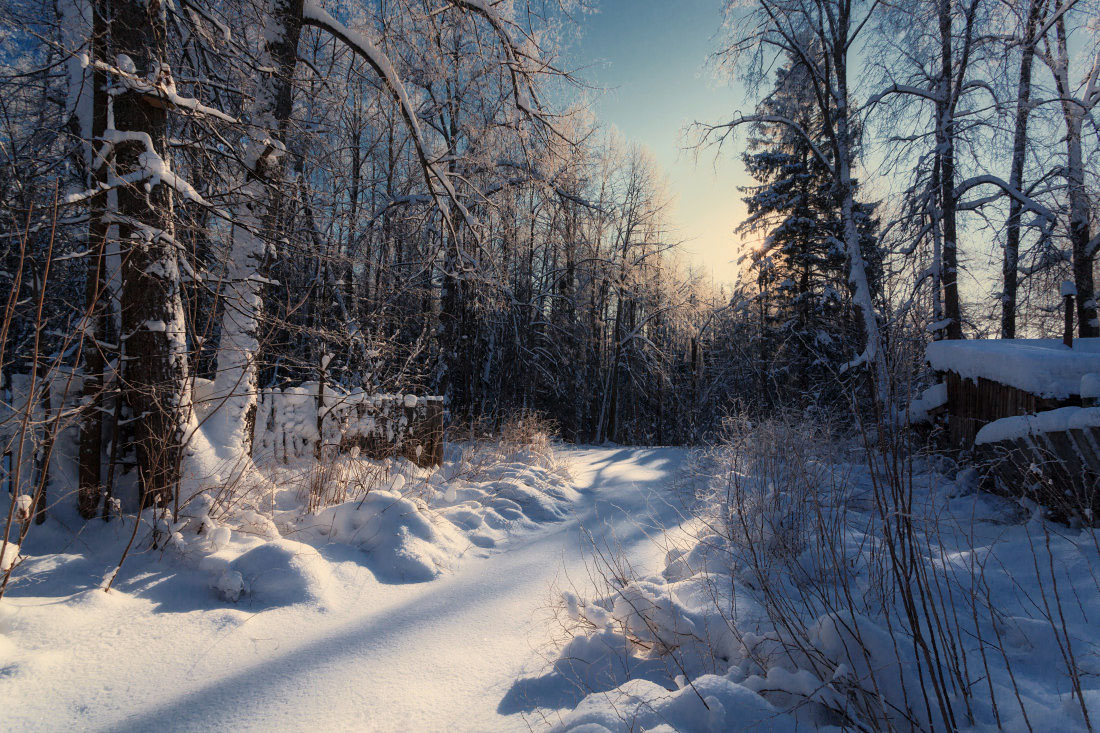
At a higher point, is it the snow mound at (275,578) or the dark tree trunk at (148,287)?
the dark tree trunk at (148,287)

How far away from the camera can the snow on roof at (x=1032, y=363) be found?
4.48 metres

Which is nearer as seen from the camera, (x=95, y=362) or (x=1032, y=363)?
(x=95, y=362)

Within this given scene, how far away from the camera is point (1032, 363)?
4.71 m

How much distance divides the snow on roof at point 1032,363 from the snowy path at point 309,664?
15.9 ft

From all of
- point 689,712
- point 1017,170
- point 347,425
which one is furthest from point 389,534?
point 1017,170

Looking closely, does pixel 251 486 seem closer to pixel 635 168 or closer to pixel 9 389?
pixel 9 389

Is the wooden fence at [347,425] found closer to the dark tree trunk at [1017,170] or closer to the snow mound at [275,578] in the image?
the snow mound at [275,578]

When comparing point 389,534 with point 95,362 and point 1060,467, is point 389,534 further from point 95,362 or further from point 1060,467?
point 1060,467

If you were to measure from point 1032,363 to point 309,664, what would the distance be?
6379 millimetres

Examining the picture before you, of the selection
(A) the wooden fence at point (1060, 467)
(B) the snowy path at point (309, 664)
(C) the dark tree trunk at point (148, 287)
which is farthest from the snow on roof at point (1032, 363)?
(C) the dark tree trunk at point (148, 287)

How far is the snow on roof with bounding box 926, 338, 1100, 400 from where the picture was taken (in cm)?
448

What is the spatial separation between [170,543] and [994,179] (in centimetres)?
1234

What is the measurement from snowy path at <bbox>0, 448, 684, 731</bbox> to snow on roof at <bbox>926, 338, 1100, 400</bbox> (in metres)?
4.84

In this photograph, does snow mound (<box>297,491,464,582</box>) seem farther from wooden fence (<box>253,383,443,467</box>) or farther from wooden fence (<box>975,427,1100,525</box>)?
wooden fence (<box>975,427,1100,525</box>)
